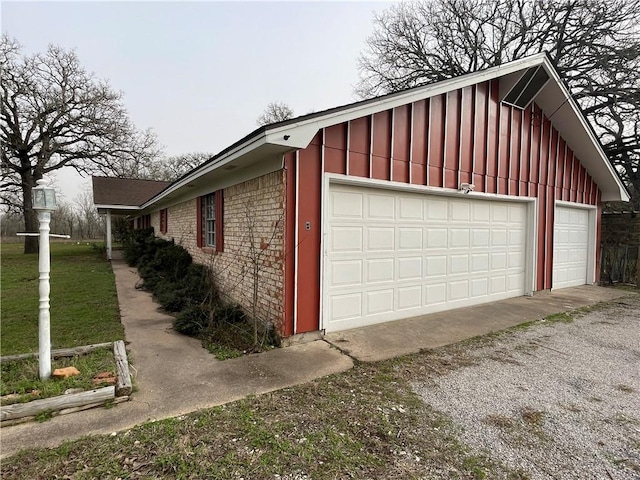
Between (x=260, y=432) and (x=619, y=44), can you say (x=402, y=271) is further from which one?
(x=619, y=44)

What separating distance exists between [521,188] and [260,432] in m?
7.59

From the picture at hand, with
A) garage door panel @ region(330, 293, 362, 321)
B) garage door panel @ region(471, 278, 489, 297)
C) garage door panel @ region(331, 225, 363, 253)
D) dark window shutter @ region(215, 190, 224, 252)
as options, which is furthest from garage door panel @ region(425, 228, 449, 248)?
dark window shutter @ region(215, 190, 224, 252)

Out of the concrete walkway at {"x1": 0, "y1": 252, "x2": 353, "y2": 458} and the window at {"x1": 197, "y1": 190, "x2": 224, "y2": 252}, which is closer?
the concrete walkway at {"x1": 0, "y1": 252, "x2": 353, "y2": 458}

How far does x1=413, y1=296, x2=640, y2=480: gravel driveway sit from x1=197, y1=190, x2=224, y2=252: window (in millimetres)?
5042

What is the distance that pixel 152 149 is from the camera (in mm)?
23094

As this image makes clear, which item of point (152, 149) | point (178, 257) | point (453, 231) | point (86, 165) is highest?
point (152, 149)

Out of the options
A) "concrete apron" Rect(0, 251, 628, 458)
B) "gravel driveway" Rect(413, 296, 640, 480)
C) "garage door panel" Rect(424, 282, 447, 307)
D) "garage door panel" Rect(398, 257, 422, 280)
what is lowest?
"gravel driveway" Rect(413, 296, 640, 480)

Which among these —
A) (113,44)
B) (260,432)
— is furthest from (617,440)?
(113,44)

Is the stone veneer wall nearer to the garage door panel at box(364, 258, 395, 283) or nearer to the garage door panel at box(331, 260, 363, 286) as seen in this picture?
the garage door panel at box(331, 260, 363, 286)

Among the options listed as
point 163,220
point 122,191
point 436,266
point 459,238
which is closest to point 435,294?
point 436,266

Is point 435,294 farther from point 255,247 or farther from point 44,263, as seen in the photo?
point 44,263

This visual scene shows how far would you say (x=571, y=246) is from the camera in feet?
31.1

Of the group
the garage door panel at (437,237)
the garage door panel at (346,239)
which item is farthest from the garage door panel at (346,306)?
the garage door panel at (437,237)

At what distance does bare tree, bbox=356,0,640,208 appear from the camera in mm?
12297
